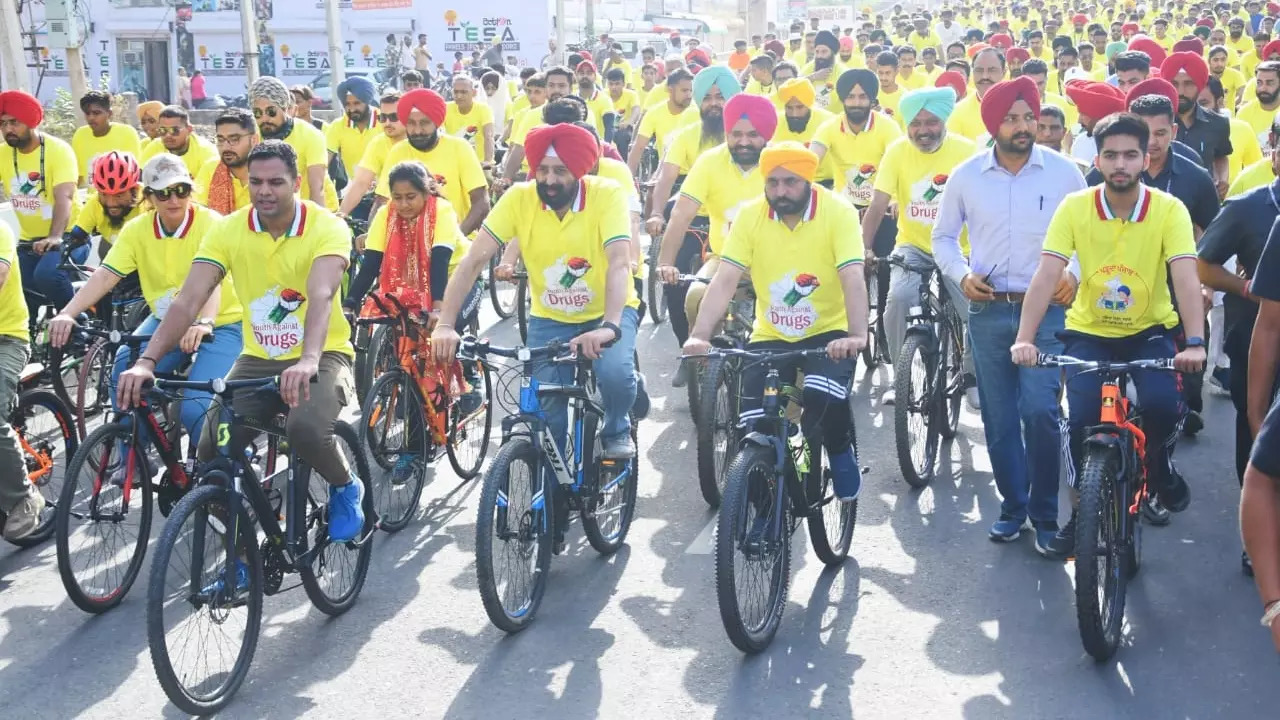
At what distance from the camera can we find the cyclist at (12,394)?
23.1ft

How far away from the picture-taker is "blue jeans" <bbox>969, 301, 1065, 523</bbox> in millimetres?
6949

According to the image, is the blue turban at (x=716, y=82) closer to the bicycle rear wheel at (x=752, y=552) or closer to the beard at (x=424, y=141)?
the beard at (x=424, y=141)

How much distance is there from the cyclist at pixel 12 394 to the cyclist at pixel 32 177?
292cm

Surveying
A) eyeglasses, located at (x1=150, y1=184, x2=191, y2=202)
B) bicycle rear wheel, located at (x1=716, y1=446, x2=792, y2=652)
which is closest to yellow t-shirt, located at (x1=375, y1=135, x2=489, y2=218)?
eyeglasses, located at (x1=150, y1=184, x2=191, y2=202)

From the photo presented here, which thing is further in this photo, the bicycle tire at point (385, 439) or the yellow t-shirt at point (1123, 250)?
the bicycle tire at point (385, 439)

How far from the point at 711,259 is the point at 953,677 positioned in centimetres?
414

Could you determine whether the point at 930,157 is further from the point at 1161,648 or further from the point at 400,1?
the point at 400,1

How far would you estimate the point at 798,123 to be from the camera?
11.0 m

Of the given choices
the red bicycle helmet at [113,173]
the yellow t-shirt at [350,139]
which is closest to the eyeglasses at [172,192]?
the red bicycle helmet at [113,173]

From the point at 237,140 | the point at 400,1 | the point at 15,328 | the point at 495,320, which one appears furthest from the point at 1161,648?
the point at 400,1

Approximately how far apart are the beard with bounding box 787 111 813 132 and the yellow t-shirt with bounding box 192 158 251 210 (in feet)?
12.5

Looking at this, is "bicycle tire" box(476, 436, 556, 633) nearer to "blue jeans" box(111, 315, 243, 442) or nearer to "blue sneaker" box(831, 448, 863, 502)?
"blue sneaker" box(831, 448, 863, 502)

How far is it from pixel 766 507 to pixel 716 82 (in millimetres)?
5504

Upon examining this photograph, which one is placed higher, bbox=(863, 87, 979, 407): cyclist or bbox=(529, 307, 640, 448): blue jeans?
bbox=(863, 87, 979, 407): cyclist
